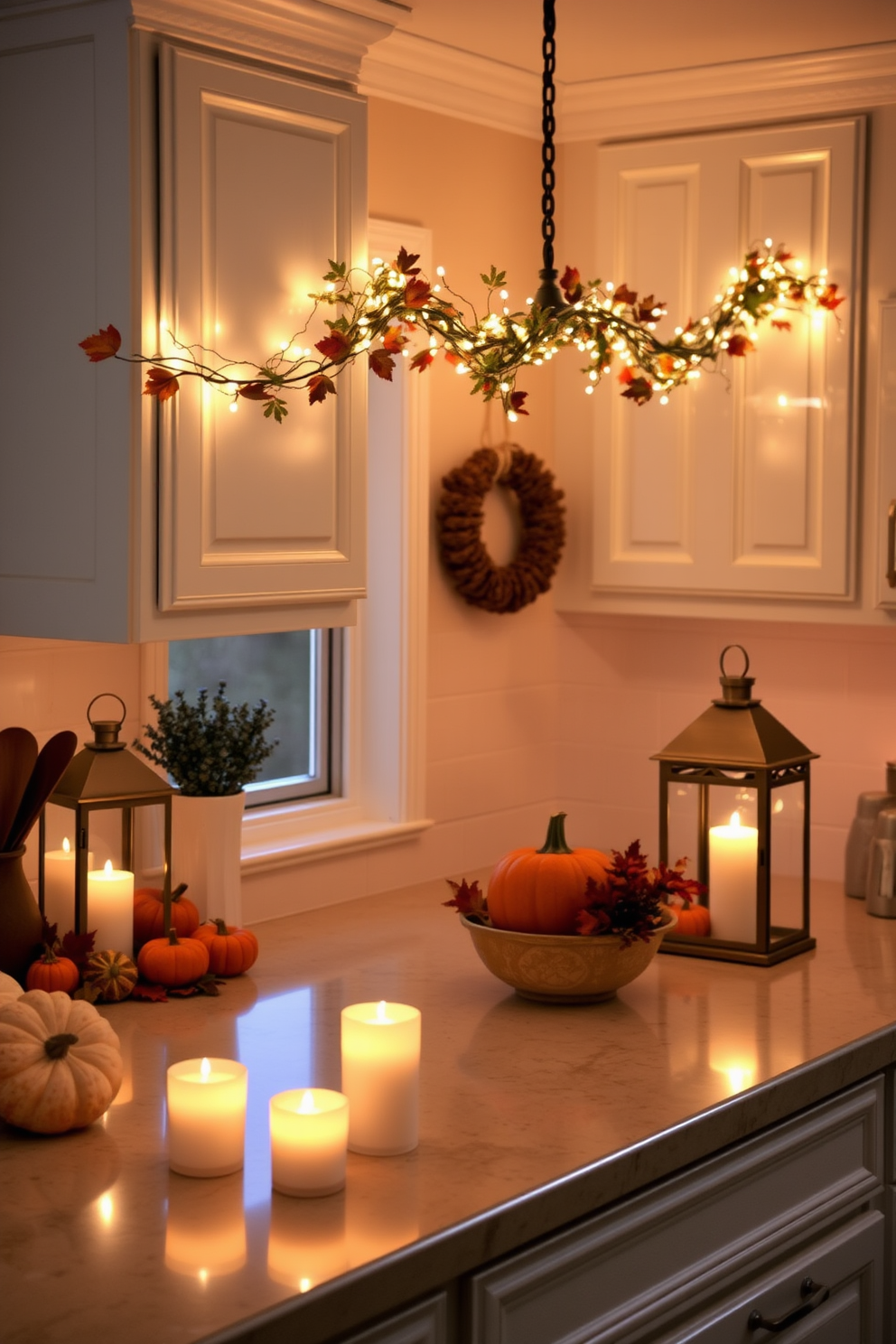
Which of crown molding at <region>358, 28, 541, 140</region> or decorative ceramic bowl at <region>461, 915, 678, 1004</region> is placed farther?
crown molding at <region>358, 28, 541, 140</region>

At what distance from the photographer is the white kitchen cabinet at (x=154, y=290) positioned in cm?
199

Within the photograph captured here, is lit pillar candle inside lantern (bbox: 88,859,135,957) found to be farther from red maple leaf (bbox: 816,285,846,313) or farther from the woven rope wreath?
red maple leaf (bbox: 816,285,846,313)

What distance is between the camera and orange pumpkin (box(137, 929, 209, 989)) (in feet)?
7.21

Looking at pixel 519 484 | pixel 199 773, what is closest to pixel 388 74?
pixel 519 484

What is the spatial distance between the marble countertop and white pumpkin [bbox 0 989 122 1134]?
3 centimetres

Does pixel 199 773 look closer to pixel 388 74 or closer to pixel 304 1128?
pixel 304 1128

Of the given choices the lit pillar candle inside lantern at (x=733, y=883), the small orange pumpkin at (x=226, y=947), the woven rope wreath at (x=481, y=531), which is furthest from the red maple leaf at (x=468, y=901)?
the woven rope wreath at (x=481, y=531)

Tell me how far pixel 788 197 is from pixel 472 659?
3.36 ft

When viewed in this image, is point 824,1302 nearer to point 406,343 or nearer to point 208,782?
point 208,782

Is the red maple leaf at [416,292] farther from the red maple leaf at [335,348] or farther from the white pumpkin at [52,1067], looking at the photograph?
the white pumpkin at [52,1067]

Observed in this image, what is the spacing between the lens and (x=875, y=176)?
106 inches

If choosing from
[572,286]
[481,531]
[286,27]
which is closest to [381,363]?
[572,286]

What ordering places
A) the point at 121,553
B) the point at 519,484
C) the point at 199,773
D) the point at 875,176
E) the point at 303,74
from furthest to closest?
the point at 519,484 < the point at 875,176 < the point at 199,773 < the point at 303,74 < the point at 121,553

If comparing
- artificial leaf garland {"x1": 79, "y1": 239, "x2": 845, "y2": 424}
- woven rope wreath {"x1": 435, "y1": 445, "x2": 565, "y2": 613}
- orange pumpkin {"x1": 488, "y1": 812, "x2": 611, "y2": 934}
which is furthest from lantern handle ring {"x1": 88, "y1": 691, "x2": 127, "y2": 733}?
woven rope wreath {"x1": 435, "y1": 445, "x2": 565, "y2": 613}
